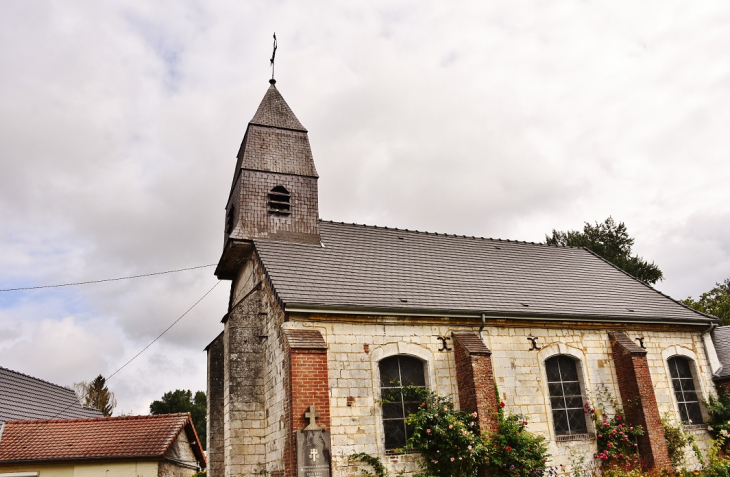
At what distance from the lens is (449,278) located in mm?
14391

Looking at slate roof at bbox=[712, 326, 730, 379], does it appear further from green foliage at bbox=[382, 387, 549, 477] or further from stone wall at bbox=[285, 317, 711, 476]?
green foliage at bbox=[382, 387, 549, 477]

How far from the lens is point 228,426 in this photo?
40.1 ft

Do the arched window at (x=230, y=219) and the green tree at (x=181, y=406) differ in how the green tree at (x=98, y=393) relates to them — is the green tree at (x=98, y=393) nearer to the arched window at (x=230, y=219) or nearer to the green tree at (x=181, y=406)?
the green tree at (x=181, y=406)

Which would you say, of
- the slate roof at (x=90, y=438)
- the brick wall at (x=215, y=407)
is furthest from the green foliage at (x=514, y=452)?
the slate roof at (x=90, y=438)

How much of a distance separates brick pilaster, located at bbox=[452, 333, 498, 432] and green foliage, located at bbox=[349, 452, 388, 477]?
89.6 inches

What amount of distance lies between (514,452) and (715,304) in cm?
2199

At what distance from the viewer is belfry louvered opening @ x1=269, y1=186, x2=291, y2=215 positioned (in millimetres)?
14930

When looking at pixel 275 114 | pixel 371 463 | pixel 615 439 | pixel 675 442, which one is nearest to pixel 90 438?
pixel 371 463

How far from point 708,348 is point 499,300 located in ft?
23.1

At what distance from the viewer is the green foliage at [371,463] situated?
1057cm

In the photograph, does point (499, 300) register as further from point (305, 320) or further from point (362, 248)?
point (305, 320)

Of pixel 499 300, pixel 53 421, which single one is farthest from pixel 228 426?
pixel 53 421

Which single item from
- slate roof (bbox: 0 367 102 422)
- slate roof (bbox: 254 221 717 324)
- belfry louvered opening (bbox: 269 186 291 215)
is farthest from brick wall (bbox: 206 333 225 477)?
slate roof (bbox: 0 367 102 422)

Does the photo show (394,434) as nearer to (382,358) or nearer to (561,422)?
(382,358)
